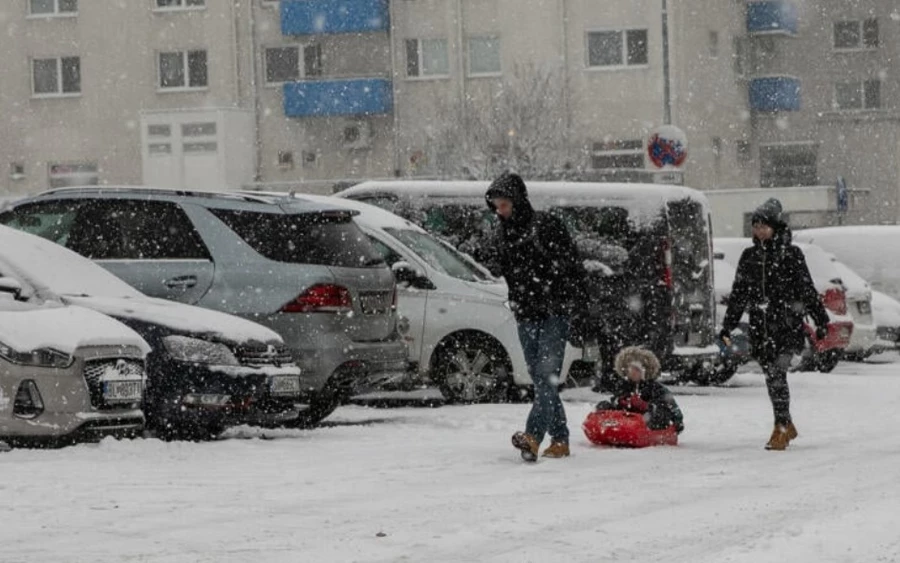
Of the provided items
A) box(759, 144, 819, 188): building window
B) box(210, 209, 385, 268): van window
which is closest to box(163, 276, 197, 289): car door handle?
box(210, 209, 385, 268): van window

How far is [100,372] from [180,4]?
45.9 metres

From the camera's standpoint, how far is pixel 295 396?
1444 centimetres

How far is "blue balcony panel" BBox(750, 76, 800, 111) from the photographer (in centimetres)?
5988

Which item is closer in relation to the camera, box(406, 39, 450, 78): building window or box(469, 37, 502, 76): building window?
box(469, 37, 502, 76): building window

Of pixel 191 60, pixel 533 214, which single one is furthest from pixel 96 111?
pixel 533 214

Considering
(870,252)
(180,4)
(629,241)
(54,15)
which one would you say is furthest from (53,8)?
(629,241)

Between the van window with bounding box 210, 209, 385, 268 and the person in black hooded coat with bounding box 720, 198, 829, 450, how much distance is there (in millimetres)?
3095

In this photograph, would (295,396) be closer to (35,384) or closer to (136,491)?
(35,384)

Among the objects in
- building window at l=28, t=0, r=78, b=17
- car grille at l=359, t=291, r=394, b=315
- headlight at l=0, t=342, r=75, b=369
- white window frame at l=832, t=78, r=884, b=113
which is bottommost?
headlight at l=0, t=342, r=75, b=369

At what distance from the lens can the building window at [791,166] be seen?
203 feet

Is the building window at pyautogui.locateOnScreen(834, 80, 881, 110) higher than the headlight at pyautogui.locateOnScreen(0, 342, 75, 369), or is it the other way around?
the building window at pyautogui.locateOnScreen(834, 80, 881, 110)

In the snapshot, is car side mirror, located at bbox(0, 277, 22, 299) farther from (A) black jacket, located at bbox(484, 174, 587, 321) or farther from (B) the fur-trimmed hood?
(B) the fur-trimmed hood

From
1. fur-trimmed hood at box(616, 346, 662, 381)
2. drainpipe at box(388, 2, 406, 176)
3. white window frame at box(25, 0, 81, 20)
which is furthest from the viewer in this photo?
white window frame at box(25, 0, 81, 20)

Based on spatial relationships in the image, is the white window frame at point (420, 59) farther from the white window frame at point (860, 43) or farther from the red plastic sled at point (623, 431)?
the red plastic sled at point (623, 431)
